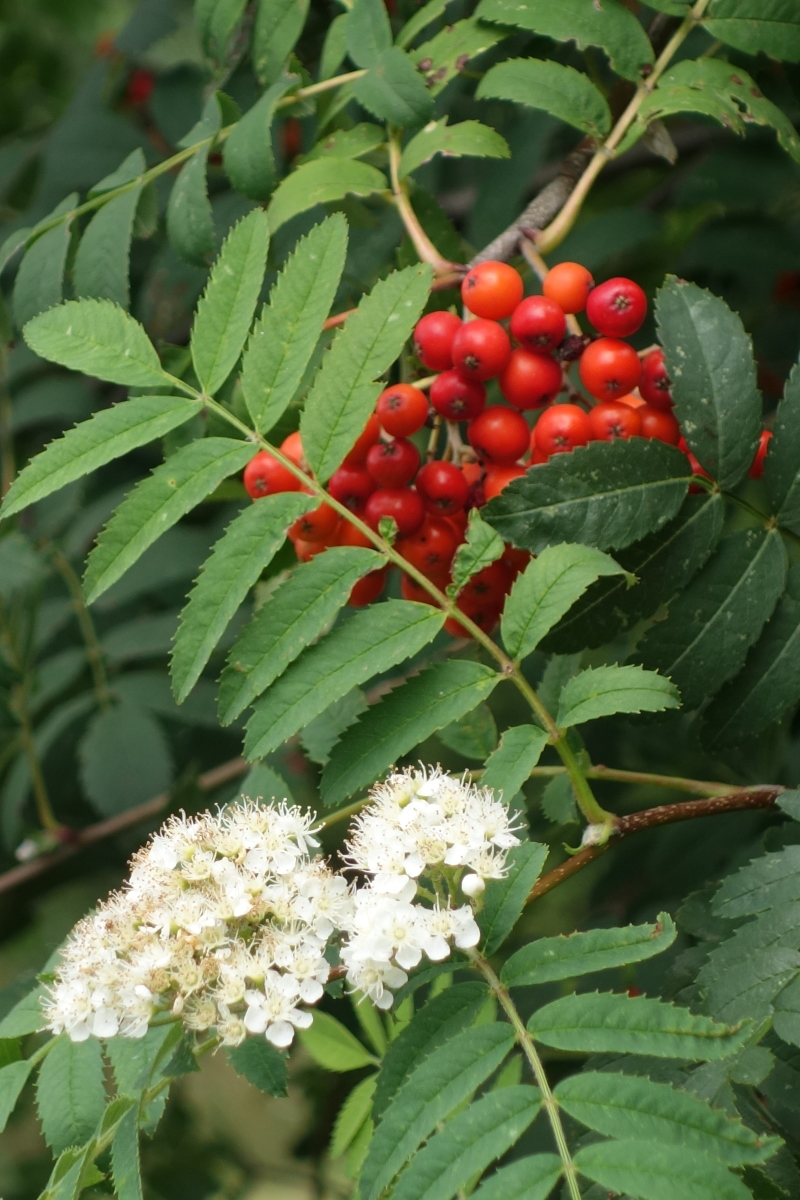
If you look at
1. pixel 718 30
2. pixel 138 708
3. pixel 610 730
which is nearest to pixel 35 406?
pixel 138 708

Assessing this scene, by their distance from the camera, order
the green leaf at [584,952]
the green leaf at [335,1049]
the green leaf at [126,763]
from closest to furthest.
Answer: the green leaf at [584,952] < the green leaf at [335,1049] < the green leaf at [126,763]

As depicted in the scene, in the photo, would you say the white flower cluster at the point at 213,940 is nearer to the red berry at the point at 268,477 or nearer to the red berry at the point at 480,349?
the red berry at the point at 268,477

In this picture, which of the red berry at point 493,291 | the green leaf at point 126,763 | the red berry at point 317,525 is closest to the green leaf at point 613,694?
the red berry at point 317,525

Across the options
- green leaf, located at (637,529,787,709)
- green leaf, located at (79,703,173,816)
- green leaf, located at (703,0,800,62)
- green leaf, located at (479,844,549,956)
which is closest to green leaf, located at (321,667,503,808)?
green leaf, located at (479,844,549,956)

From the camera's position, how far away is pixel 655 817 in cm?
105

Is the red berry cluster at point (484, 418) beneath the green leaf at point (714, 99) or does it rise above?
beneath

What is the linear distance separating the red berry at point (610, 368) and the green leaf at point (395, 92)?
0.37m

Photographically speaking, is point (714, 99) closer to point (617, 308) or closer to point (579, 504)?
point (617, 308)

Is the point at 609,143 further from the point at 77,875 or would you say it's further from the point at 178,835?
the point at 77,875

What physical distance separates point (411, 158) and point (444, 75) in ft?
0.38

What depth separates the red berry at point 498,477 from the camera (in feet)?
4.05

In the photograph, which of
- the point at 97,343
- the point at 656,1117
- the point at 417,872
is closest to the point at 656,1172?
the point at 656,1117

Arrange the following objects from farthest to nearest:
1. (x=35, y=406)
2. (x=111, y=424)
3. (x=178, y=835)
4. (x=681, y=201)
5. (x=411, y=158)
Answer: (x=35, y=406), (x=681, y=201), (x=411, y=158), (x=111, y=424), (x=178, y=835)

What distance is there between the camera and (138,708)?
6.64 ft
